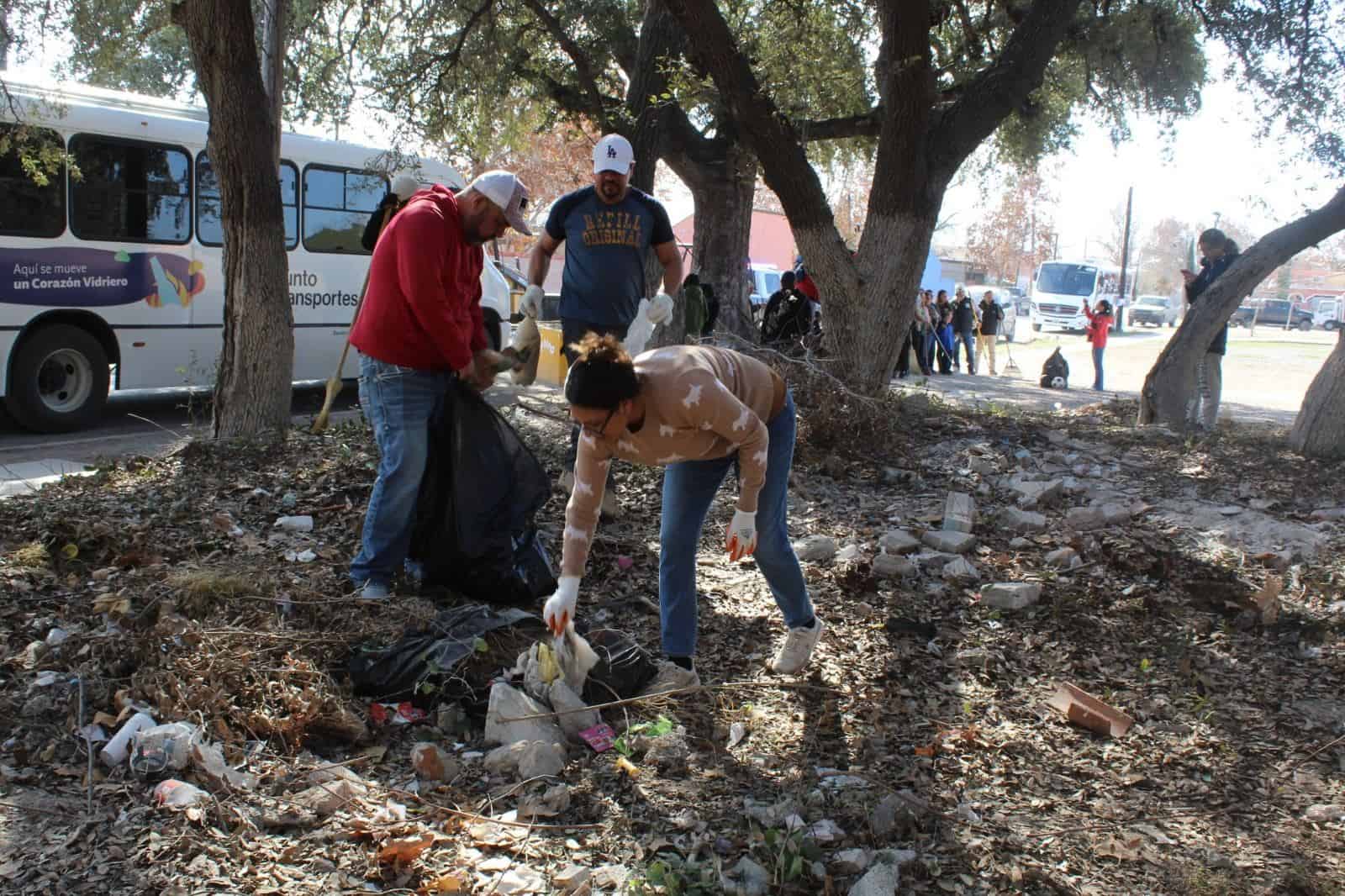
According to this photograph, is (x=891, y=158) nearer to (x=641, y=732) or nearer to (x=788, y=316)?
(x=788, y=316)

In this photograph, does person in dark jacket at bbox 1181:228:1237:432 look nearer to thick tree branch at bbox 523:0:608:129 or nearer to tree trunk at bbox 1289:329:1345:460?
tree trunk at bbox 1289:329:1345:460

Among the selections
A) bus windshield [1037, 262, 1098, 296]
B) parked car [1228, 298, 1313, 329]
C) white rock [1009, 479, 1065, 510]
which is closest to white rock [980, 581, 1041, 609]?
white rock [1009, 479, 1065, 510]

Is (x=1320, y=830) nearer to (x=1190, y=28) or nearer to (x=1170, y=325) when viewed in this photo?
(x=1190, y=28)

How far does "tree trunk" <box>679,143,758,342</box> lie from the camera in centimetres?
1385

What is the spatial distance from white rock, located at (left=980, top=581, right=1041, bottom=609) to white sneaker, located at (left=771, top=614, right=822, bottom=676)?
1222 millimetres

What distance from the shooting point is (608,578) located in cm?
484

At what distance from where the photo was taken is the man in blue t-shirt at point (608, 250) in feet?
17.0

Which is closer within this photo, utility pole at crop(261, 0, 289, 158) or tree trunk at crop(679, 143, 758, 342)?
utility pole at crop(261, 0, 289, 158)

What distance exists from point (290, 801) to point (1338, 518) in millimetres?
5745

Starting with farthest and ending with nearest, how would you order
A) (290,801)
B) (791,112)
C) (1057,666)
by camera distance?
(791,112)
(1057,666)
(290,801)

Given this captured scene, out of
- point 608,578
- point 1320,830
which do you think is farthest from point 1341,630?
point 608,578

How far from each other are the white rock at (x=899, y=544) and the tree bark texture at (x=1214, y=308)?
14.7 feet

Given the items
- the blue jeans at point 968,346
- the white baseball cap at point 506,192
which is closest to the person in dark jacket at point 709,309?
→ the white baseball cap at point 506,192

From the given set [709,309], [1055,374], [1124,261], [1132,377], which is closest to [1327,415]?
[709,309]
